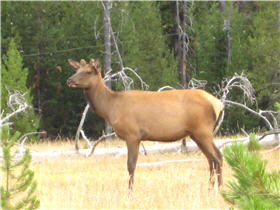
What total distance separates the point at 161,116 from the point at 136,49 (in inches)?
674

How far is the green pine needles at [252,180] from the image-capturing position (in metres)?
2.29

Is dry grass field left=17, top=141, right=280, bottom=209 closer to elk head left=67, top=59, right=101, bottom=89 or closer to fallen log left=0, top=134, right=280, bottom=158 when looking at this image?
fallen log left=0, top=134, right=280, bottom=158

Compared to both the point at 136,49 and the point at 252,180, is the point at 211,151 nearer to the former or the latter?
the point at 252,180

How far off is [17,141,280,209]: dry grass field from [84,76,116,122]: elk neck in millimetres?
1070

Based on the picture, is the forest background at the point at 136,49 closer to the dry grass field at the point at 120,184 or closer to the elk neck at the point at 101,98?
the dry grass field at the point at 120,184

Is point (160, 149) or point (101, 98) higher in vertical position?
point (101, 98)

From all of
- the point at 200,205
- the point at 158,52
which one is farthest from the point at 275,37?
the point at 200,205

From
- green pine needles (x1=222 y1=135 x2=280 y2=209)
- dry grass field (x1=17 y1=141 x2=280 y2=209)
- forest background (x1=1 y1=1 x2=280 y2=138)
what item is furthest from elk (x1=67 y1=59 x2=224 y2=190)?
forest background (x1=1 y1=1 x2=280 y2=138)

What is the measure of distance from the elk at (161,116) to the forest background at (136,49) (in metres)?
15.2

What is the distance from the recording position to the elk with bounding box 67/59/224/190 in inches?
360

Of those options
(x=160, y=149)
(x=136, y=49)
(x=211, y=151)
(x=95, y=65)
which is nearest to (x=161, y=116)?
(x=211, y=151)

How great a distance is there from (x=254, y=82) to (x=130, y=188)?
732 inches

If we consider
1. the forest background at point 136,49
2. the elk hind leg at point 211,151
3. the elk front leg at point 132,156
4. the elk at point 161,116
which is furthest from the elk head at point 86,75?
the forest background at point 136,49

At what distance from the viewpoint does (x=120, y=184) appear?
9750 millimetres
